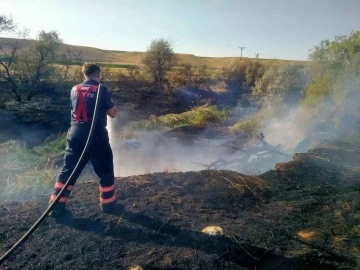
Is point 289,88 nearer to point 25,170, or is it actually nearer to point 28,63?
point 25,170

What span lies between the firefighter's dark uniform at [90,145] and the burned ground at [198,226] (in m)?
0.38

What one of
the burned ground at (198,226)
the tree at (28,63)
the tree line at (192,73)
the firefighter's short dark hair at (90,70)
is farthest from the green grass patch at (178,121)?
the tree at (28,63)

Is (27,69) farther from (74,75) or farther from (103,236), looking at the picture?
(103,236)

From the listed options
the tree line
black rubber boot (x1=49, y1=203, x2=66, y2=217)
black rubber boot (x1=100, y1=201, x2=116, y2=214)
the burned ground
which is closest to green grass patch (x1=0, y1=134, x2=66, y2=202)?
the burned ground

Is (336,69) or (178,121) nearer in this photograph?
(336,69)

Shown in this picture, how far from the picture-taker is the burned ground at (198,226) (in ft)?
10.6

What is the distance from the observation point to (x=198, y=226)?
12.8 feet

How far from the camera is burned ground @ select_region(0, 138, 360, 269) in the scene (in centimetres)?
322

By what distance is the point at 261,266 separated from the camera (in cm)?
320

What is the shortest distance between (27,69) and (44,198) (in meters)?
18.2

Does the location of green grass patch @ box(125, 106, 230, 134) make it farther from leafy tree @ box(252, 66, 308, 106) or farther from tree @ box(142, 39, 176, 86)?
tree @ box(142, 39, 176, 86)

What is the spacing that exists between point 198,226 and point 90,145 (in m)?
1.81

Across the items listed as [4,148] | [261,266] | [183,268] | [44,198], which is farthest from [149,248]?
[4,148]

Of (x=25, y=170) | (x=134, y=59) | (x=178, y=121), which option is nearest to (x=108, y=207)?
(x=25, y=170)
